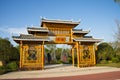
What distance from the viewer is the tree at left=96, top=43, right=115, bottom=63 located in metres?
28.8

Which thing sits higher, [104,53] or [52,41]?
[52,41]

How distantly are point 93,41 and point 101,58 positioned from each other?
5.53m

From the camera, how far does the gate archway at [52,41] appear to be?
22.4m

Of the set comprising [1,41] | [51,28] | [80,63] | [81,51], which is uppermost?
[51,28]

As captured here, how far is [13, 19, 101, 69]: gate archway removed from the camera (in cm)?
2238

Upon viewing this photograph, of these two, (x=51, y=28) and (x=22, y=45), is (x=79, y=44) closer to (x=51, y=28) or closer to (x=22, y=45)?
(x=51, y=28)

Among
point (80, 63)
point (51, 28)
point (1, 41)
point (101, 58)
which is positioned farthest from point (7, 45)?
point (101, 58)

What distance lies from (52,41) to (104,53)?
932 cm

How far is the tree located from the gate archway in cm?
348

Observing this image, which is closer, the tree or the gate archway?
the gate archway

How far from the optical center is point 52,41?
24719 millimetres

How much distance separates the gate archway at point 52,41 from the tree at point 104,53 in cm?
348

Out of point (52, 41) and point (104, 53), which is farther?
point (104, 53)

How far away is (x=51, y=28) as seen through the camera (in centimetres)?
2505
